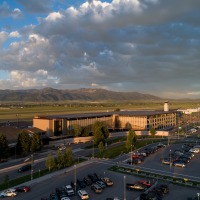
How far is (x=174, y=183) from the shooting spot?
123 ft

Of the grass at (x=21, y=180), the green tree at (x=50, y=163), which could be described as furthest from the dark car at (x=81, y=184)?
the green tree at (x=50, y=163)

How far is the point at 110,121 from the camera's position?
100125mm

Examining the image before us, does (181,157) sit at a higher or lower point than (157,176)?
higher

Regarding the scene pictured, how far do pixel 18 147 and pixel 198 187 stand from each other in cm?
3627

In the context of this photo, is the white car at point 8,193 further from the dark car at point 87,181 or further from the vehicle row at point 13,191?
the dark car at point 87,181

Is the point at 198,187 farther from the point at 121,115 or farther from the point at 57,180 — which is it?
the point at 121,115

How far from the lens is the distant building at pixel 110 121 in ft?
254

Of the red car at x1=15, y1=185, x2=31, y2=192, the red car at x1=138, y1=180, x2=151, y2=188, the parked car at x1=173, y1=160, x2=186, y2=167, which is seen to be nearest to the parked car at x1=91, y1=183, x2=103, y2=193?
the red car at x1=138, y1=180, x2=151, y2=188

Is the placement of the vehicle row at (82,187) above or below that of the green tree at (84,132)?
below

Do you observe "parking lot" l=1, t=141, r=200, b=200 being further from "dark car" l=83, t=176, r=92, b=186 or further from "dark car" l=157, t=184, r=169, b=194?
"dark car" l=83, t=176, r=92, b=186

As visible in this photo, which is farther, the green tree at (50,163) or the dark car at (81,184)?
the green tree at (50,163)

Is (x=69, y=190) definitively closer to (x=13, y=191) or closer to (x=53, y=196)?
(x=53, y=196)

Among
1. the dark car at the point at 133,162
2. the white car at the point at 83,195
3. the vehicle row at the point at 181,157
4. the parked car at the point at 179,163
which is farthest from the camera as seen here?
the dark car at the point at 133,162

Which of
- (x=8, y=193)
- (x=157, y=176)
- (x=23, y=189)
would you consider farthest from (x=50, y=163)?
(x=157, y=176)
